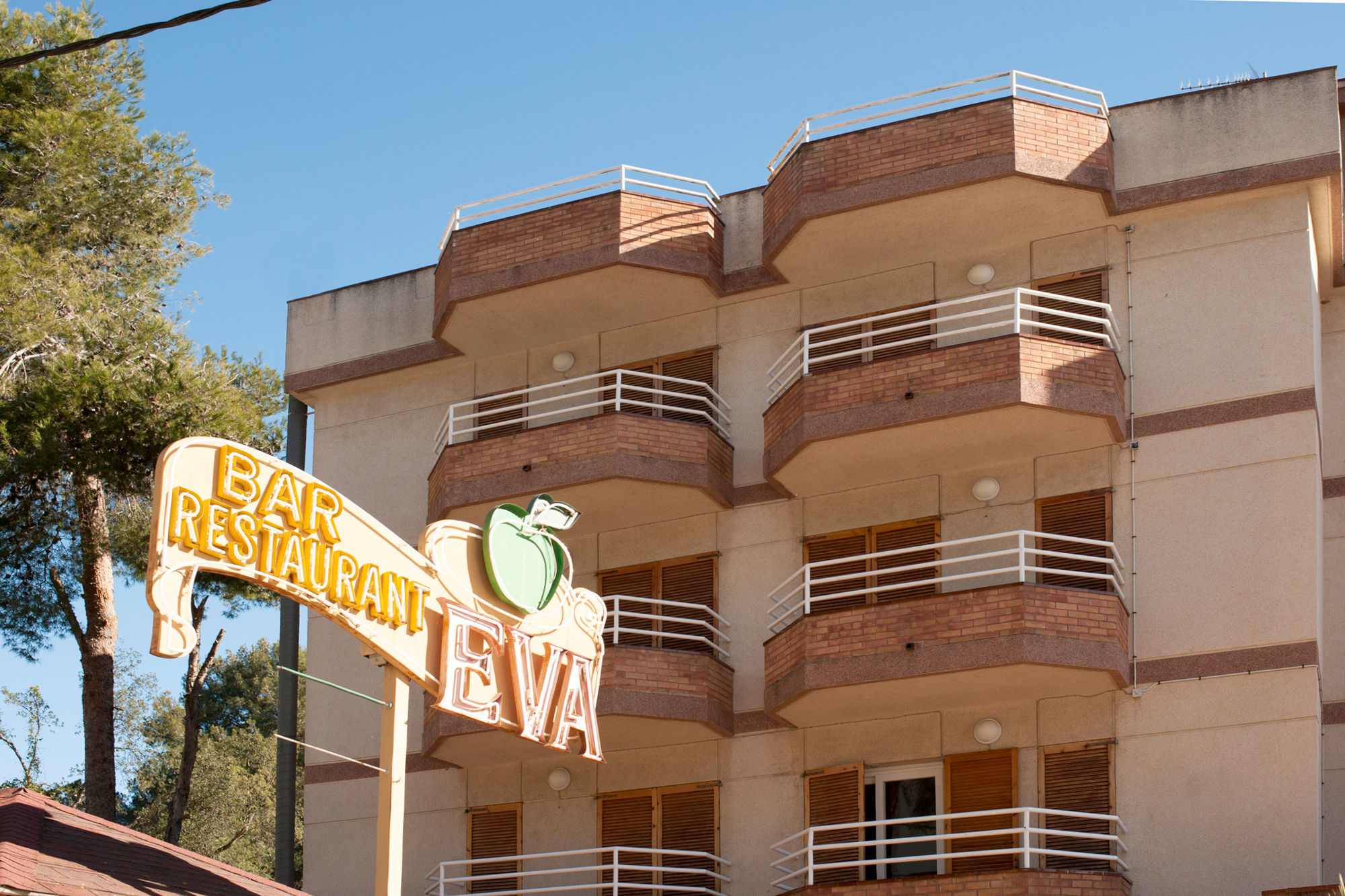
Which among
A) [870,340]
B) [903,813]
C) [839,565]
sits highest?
[870,340]

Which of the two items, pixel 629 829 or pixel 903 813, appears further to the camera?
pixel 629 829

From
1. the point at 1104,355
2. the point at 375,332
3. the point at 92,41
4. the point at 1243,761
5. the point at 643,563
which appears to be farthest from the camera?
the point at 375,332

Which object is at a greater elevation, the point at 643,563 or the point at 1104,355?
the point at 1104,355

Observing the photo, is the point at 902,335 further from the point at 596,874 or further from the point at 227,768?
the point at 227,768

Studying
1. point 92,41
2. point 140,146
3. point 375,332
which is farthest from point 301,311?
point 92,41

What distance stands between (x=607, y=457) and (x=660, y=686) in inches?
144

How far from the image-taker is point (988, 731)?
922 inches

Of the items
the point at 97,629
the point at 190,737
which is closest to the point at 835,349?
the point at 97,629

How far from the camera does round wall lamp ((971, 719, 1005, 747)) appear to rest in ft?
76.8

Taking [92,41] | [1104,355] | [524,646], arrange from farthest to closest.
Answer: [1104,355] → [524,646] → [92,41]

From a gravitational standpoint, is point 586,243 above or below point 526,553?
above

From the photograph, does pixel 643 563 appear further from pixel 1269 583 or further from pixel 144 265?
pixel 144 265

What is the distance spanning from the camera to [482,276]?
27.8m

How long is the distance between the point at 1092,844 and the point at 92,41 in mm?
17138
